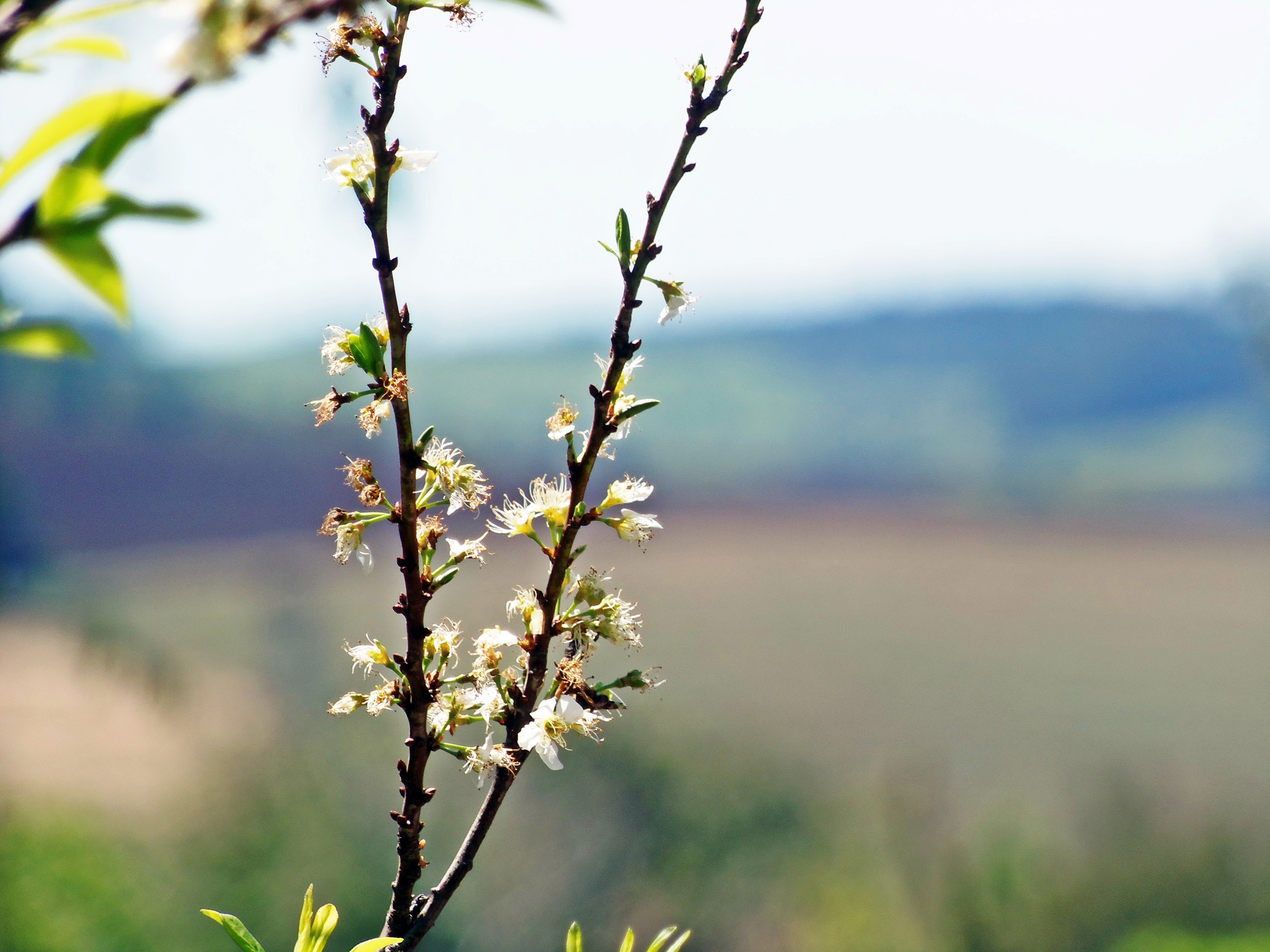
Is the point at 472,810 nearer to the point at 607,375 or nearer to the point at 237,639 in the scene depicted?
the point at 607,375

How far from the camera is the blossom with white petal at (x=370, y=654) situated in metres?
0.35

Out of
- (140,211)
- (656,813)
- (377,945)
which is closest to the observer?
(140,211)

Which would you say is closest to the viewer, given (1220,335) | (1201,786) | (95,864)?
(95,864)

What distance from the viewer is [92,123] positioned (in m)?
0.17

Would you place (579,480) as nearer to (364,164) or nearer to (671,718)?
(364,164)

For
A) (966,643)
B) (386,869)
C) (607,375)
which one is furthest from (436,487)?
(966,643)

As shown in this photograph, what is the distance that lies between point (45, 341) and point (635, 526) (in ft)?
0.73

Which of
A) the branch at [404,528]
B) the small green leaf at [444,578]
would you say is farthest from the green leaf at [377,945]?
the small green leaf at [444,578]

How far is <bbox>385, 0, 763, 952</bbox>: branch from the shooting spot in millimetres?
302

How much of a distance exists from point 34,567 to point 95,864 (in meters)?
4.21

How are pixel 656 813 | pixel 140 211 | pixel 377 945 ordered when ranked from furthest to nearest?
pixel 656 813 < pixel 377 945 < pixel 140 211

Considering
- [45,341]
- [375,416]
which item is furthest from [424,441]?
[45,341]

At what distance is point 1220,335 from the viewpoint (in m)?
12.0

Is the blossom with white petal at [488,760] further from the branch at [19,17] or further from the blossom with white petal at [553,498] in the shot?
the branch at [19,17]
